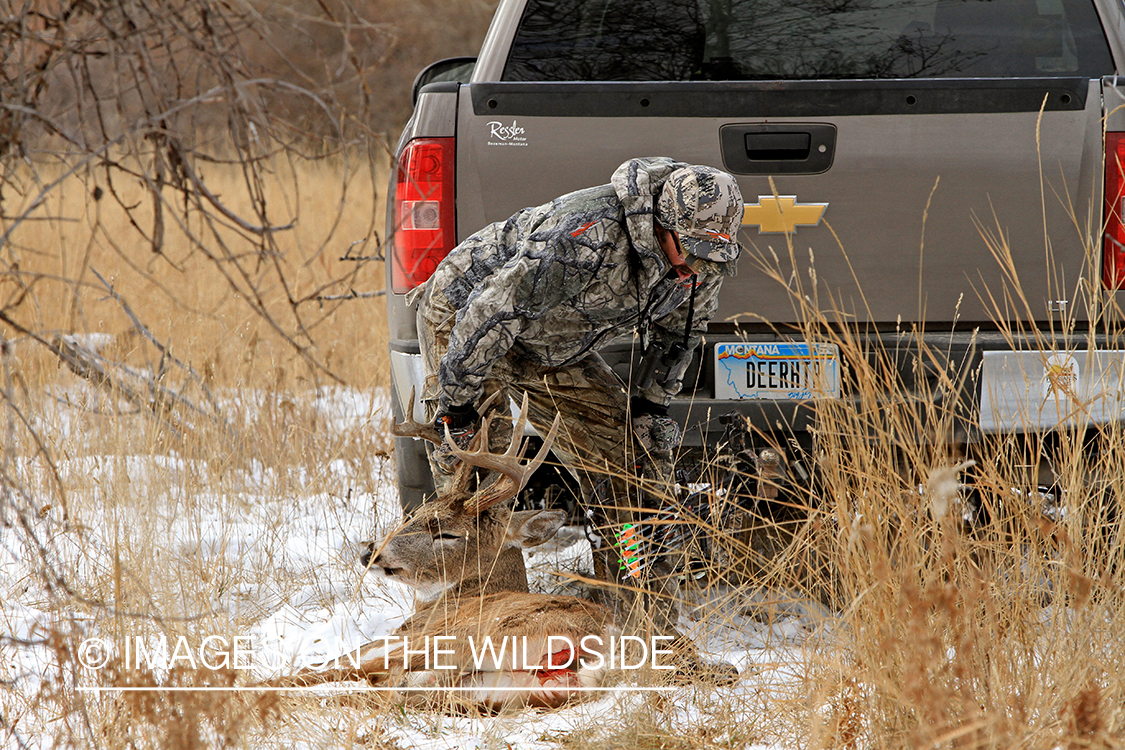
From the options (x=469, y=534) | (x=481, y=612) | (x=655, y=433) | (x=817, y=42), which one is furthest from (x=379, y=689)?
(x=817, y=42)

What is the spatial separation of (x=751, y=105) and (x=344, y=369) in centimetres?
466

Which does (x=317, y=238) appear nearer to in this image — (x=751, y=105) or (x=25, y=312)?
(x=25, y=312)

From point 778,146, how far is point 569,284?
0.82 metres

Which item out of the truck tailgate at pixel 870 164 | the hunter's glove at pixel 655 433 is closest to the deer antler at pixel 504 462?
the hunter's glove at pixel 655 433

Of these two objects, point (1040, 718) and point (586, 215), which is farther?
point (586, 215)

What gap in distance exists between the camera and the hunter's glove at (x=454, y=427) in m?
3.23

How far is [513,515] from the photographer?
329cm

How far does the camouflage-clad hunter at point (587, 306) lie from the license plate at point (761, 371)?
0.56ft

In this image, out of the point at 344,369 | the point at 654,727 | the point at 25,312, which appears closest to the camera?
the point at 654,727

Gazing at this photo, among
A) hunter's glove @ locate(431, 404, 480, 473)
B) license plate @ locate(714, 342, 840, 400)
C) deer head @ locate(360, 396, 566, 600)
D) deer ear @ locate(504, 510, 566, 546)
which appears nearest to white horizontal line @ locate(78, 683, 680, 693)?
deer head @ locate(360, 396, 566, 600)

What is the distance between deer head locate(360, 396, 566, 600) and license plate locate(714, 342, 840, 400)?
1.96 ft

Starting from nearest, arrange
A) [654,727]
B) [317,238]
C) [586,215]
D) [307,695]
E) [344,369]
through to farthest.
Result: [654,727], [307,695], [586,215], [344,369], [317,238]

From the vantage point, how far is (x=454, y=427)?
3277 mm

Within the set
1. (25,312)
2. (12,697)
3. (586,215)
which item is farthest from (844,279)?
(25,312)
